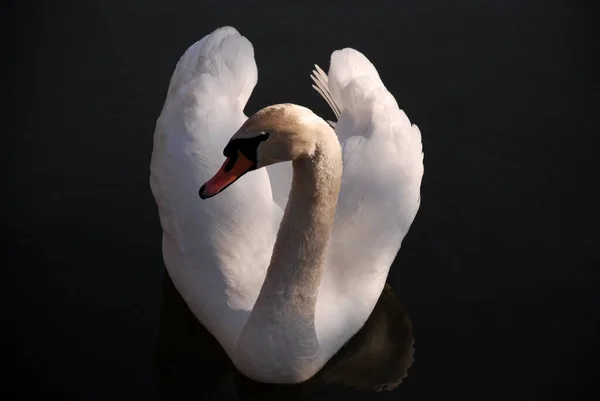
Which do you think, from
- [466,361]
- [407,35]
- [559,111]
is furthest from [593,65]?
[466,361]

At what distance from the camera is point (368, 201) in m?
6.53

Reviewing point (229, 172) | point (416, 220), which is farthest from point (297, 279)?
point (416, 220)

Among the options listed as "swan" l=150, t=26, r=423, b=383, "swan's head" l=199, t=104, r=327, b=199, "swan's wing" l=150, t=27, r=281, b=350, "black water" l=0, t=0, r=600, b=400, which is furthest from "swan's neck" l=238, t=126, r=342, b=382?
"black water" l=0, t=0, r=600, b=400

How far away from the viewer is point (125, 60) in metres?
8.98

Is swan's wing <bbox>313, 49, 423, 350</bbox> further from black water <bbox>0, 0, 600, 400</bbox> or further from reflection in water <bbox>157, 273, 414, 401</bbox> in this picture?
black water <bbox>0, 0, 600, 400</bbox>

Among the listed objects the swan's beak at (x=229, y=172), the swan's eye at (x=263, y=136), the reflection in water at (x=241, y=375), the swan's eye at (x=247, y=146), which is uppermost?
the swan's eye at (x=263, y=136)

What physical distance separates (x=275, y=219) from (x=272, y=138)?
1.53 metres

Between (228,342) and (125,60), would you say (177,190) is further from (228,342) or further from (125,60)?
(125,60)

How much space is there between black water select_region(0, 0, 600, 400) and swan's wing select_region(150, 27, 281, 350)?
1.91 ft

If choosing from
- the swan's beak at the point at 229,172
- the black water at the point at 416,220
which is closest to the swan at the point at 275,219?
the swan's beak at the point at 229,172

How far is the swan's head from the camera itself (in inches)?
197

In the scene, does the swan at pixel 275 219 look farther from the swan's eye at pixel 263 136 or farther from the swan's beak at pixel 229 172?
the swan's eye at pixel 263 136

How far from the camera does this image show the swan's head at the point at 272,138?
500 cm

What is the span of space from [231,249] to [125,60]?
3.43 metres
